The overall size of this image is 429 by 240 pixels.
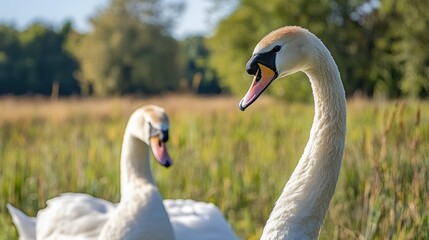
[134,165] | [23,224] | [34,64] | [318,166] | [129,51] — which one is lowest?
[34,64]

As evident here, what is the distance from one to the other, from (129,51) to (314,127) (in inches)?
1661

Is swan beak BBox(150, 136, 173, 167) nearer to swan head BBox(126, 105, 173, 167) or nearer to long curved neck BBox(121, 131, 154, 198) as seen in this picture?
swan head BBox(126, 105, 173, 167)

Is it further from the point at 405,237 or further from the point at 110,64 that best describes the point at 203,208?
the point at 110,64

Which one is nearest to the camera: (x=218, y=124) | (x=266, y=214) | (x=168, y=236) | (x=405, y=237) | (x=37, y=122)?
(x=405, y=237)

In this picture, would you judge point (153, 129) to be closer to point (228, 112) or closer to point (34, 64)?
point (228, 112)

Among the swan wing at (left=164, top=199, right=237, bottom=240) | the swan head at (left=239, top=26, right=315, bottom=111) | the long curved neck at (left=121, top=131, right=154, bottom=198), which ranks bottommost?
the swan wing at (left=164, top=199, right=237, bottom=240)

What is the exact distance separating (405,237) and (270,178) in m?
2.33

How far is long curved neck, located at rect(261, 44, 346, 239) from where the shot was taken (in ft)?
6.10

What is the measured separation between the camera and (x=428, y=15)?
2172cm

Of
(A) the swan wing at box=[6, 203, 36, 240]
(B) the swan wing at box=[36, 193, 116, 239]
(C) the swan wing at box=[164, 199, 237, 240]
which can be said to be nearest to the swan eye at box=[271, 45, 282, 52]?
(C) the swan wing at box=[164, 199, 237, 240]

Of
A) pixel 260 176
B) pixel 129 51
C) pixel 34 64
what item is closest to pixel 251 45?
pixel 129 51

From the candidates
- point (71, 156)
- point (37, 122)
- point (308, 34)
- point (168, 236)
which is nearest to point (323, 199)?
point (308, 34)

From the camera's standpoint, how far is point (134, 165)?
3.95 metres

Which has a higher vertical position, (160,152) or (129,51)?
(160,152)
